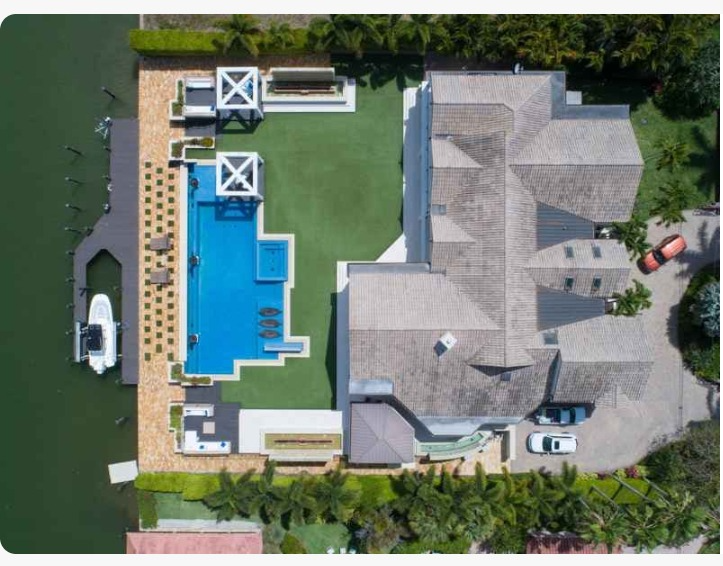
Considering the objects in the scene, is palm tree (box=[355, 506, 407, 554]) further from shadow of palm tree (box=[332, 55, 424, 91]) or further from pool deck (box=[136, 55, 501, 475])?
shadow of palm tree (box=[332, 55, 424, 91])

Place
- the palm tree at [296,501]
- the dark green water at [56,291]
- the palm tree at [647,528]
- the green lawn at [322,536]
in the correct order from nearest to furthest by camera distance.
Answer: the palm tree at [647,528] → the palm tree at [296,501] → the green lawn at [322,536] → the dark green water at [56,291]

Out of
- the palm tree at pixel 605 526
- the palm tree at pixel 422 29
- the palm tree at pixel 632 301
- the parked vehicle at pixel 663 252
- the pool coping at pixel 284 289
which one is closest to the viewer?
the palm tree at pixel 605 526

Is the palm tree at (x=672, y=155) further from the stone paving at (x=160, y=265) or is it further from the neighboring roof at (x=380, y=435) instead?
the neighboring roof at (x=380, y=435)

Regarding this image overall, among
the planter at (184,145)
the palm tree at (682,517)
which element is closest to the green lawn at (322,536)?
the palm tree at (682,517)

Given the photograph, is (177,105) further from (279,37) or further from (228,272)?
(228,272)

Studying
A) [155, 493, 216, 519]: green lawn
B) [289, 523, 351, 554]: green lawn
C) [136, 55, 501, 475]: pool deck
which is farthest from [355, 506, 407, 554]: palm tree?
[155, 493, 216, 519]: green lawn

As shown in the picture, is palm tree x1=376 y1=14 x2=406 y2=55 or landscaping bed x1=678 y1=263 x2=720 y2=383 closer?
palm tree x1=376 y1=14 x2=406 y2=55

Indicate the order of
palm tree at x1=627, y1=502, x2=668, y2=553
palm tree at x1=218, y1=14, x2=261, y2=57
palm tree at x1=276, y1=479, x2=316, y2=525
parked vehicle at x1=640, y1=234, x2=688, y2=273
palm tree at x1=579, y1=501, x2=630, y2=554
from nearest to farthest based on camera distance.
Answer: palm tree at x1=627, y1=502, x2=668, y2=553
palm tree at x1=579, y1=501, x2=630, y2=554
palm tree at x1=276, y1=479, x2=316, y2=525
palm tree at x1=218, y1=14, x2=261, y2=57
parked vehicle at x1=640, y1=234, x2=688, y2=273

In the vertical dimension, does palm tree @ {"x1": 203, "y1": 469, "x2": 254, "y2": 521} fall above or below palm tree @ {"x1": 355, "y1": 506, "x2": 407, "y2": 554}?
above
